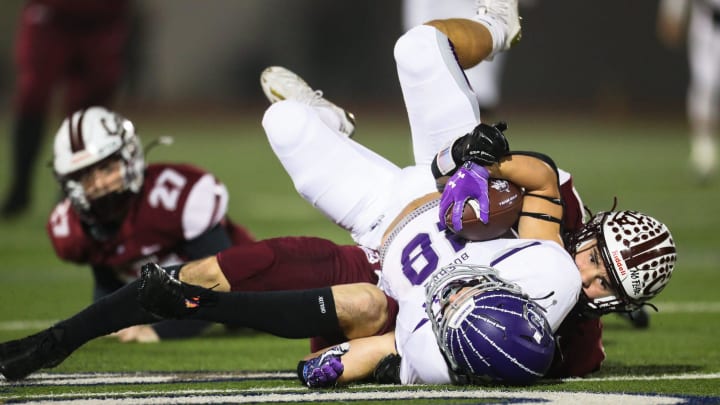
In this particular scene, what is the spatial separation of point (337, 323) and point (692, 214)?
220 inches

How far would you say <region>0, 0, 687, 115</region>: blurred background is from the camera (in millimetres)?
18266

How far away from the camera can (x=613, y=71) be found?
18.9m

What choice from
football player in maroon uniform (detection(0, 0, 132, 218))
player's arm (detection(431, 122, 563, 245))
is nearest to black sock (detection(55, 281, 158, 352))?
player's arm (detection(431, 122, 563, 245))

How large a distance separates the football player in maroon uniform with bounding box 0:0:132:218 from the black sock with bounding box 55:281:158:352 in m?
4.46

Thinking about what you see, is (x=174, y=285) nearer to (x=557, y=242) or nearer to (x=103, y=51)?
(x=557, y=242)

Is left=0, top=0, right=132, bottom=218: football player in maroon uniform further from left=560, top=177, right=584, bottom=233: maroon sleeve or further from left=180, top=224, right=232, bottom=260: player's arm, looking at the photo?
left=560, top=177, right=584, bottom=233: maroon sleeve

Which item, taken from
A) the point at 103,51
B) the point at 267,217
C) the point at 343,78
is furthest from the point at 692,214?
the point at 343,78

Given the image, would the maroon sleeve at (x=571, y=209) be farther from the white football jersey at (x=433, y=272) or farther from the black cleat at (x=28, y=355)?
the black cleat at (x=28, y=355)

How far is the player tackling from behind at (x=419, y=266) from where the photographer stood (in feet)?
10.2

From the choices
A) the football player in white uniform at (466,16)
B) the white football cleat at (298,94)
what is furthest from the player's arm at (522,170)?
the football player in white uniform at (466,16)

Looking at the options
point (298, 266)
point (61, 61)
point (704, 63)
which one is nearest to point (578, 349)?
point (298, 266)

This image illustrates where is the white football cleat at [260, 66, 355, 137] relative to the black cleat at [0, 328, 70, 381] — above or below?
above

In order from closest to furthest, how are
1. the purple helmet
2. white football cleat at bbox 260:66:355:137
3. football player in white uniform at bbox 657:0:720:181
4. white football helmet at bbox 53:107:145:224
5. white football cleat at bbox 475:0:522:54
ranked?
the purple helmet
white football cleat at bbox 475:0:522:54
white football cleat at bbox 260:66:355:137
white football helmet at bbox 53:107:145:224
football player in white uniform at bbox 657:0:720:181

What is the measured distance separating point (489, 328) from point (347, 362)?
50 cm
